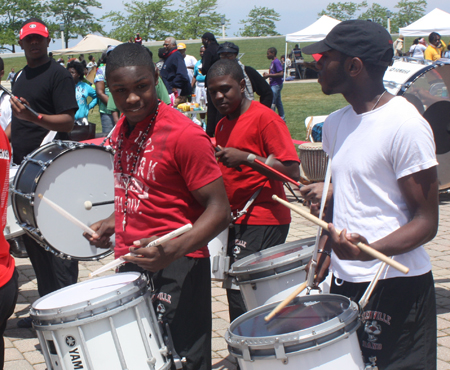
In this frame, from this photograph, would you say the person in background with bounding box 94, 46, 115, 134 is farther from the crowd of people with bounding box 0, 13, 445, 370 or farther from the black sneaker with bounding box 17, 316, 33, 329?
the crowd of people with bounding box 0, 13, 445, 370

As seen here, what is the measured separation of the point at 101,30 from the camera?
70.8 m

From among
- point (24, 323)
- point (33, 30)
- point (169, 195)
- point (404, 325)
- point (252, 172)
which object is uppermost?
point (33, 30)

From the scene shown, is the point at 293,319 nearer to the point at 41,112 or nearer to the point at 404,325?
the point at 404,325

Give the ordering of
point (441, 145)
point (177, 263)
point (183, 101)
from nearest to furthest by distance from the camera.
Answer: point (177, 263) < point (441, 145) < point (183, 101)

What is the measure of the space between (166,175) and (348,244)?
85cm

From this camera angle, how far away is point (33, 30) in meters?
4.44

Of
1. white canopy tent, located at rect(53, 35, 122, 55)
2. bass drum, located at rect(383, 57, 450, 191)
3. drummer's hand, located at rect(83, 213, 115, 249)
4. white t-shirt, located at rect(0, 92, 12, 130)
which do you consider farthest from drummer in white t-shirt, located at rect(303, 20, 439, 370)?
white canopy tent, located at rect(53, 35, 122, 55)

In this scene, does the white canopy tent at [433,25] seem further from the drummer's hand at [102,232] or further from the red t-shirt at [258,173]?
the drummer's hand at [102,232]

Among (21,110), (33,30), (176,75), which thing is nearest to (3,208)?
(21,110)

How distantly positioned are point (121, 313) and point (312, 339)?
0.84 m

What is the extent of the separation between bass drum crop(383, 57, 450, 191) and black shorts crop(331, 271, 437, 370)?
10.9 feet

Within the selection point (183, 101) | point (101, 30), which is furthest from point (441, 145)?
point (101, 30)

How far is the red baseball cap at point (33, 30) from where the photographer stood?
4.43 metres

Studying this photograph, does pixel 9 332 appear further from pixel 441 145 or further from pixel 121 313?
pixel 441 145
